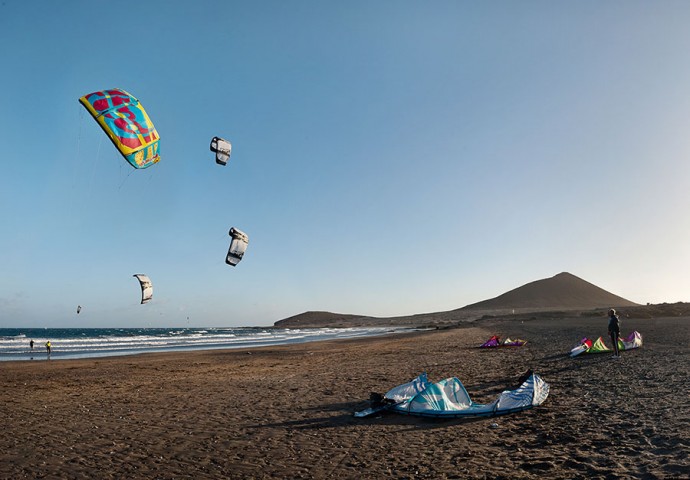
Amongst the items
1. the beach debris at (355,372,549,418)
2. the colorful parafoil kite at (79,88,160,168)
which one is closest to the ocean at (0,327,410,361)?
the colorful parafoil kite at (79,88,160,168)

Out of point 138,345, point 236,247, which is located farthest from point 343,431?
point 138,345

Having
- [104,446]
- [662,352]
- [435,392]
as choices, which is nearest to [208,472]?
[104,446]

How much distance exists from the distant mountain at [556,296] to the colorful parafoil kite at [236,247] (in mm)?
109394

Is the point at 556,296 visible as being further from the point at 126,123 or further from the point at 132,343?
the point at 126,123

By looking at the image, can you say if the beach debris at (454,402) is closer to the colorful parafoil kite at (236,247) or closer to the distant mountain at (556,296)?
the colorful parafoil kite at (236,247)

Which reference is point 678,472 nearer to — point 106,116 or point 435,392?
point 435,392

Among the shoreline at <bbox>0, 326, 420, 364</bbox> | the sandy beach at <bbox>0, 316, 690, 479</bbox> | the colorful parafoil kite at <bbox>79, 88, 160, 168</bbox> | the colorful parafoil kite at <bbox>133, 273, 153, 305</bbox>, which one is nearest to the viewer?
the sandy beach at <bbox>0, 316, 690, 479</bbox>

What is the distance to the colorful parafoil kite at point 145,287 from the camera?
21644mm

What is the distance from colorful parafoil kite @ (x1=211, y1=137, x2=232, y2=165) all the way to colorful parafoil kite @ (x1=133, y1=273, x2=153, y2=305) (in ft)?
24.5

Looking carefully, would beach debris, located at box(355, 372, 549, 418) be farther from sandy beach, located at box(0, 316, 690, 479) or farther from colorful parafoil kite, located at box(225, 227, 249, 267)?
colorful parafoil kite, located at box(225, 227, 249, 267)

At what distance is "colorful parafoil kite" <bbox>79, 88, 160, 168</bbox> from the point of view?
14.2 m

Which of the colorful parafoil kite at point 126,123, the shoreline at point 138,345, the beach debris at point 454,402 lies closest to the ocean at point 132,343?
the shoreline at point 138,345

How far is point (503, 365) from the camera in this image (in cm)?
1487

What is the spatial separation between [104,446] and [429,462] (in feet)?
17.5
